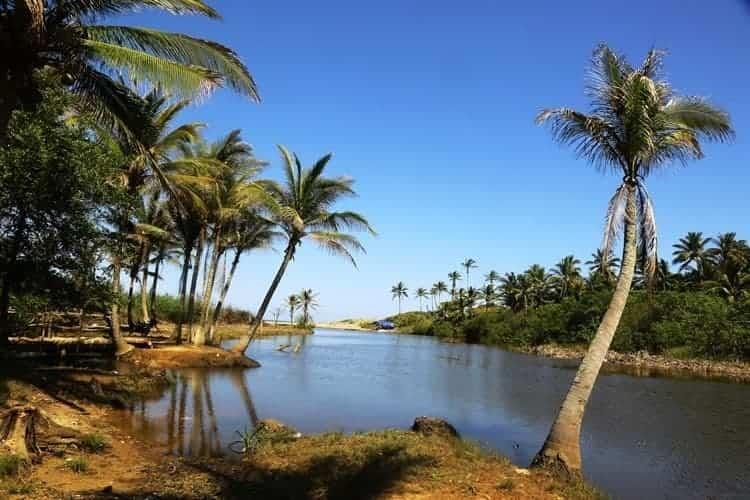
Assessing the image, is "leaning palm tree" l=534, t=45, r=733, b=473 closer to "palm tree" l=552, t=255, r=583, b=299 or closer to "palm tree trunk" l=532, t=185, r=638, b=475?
"palm tree trunk" l=532, t=185, r=638, b=475

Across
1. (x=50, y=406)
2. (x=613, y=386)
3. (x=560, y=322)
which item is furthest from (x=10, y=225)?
(x=560, y=322)

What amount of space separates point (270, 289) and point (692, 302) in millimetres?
38180

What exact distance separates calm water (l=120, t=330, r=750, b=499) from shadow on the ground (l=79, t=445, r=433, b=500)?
2156mm

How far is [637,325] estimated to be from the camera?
50000 millimetres

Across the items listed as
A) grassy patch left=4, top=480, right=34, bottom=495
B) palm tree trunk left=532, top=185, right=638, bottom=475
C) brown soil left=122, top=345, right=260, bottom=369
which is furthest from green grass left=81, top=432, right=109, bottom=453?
brown soil left=122, top=345, right=260, bottom=369

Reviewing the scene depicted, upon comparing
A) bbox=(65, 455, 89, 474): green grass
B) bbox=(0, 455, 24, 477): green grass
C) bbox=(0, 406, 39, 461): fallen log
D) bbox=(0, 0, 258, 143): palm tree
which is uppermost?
bbox=(0, 0, 258, 143): palm tree

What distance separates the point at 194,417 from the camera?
45.6 feet

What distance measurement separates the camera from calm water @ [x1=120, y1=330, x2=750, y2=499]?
11836mm

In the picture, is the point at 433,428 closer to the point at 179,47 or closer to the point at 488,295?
the point at 179,47

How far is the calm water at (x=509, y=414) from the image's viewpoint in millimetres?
11836

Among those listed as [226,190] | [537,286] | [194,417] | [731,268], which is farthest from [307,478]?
[537,286]

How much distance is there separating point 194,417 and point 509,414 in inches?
405

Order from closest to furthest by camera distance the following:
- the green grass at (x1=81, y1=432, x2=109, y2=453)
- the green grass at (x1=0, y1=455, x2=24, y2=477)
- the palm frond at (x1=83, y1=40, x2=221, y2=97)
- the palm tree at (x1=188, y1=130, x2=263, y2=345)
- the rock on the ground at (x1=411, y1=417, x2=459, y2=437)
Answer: the green grass at (x1=0, y1=455, x2=24, y2=477) < the palm frond at (x1=83, y1=40, x2=221, y2=97) < the green grass at (x1=81, y1=432, x2=109, y2=453) < the rock on the ground at (x1=411, y1=417, x2=459, y2=437) < the palm tree at (x1=188, y1=130, x2=263, y2=345)

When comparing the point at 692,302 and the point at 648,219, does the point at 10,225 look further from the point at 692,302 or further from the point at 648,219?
the point at 692,302
